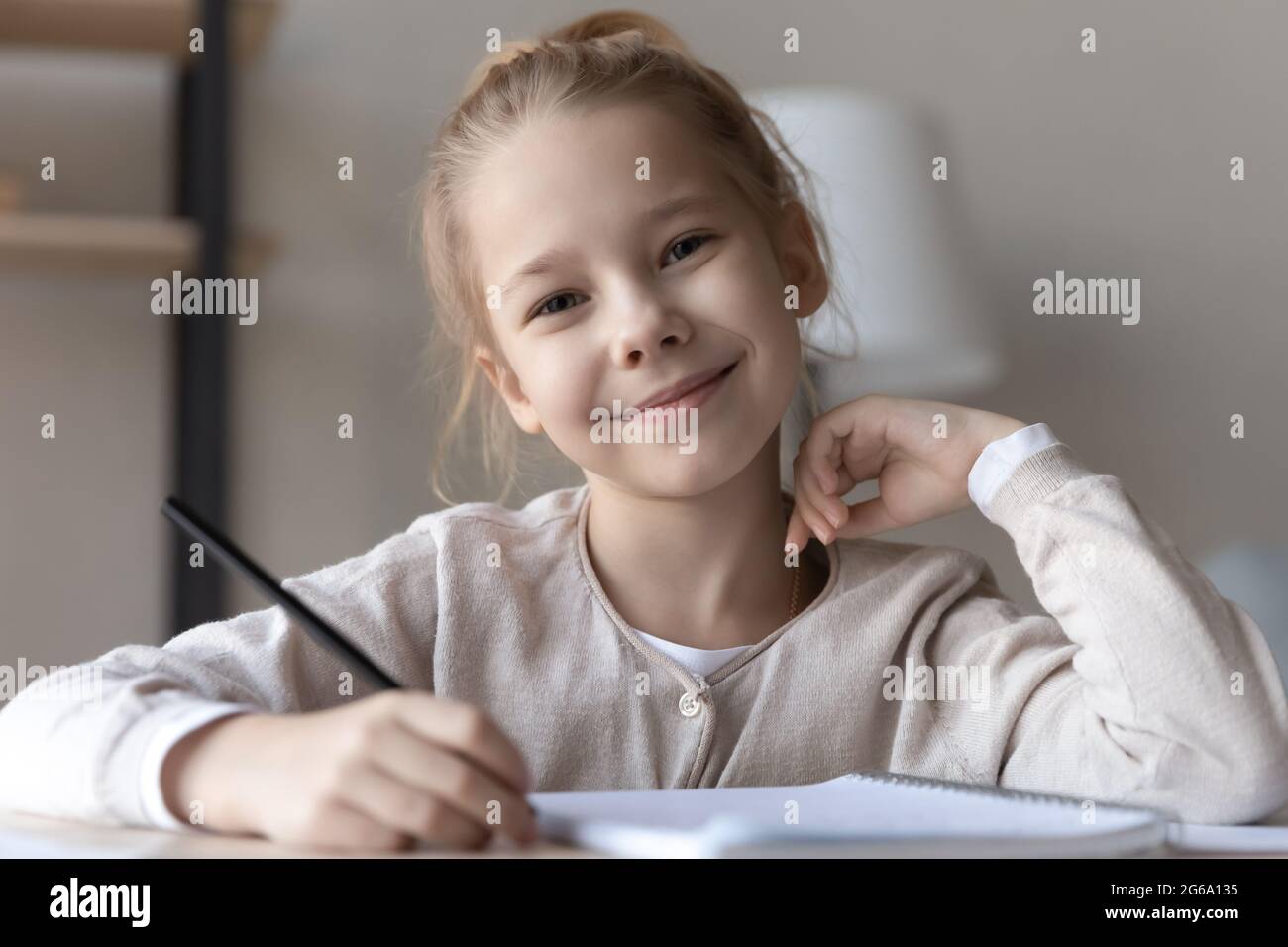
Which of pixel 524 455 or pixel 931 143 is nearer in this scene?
pixel 524 455

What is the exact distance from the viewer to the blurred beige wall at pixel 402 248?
1905 mm

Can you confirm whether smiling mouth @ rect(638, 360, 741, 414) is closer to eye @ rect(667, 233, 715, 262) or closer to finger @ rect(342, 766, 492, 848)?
eye @ rect(667, 233, 715, 262)

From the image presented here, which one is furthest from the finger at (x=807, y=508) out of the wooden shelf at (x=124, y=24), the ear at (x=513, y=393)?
the wooden shelf at (x=124, y=24)

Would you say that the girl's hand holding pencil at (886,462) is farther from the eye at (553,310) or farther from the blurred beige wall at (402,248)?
the blurred beige wall at (402,248)

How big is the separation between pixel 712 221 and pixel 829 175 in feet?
2.29

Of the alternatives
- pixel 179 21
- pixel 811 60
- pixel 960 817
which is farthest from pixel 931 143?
pixel 960 817

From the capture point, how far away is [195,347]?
1875mm

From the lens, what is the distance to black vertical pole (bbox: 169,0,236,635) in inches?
70.2

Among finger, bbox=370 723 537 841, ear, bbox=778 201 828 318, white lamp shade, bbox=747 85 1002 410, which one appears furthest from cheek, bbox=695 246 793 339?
white lamp shade, bbox=747 85 1002 410

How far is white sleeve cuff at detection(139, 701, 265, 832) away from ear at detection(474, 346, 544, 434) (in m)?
0.48

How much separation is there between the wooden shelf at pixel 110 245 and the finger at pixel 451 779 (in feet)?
4.60

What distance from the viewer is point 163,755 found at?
1.80ft

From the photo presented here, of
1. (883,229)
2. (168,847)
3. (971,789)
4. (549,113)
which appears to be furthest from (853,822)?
(883,229)
